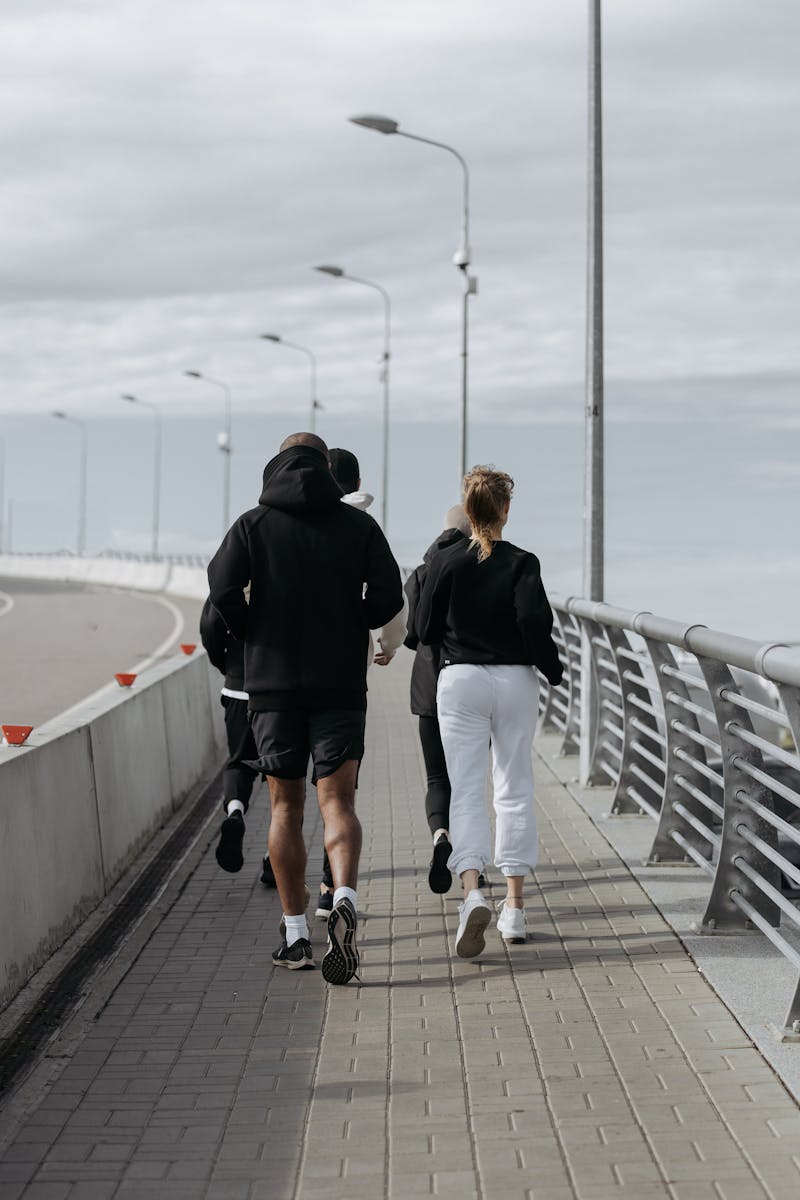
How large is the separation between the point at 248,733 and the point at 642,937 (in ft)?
6.95

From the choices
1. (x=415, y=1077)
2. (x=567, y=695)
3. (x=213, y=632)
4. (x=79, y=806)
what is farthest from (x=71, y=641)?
(x=415, y=1077)

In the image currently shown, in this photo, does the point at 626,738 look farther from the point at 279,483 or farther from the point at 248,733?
the point at 279,483

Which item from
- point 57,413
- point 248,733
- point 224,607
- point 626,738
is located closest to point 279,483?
point 224,607

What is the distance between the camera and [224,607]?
251 inches

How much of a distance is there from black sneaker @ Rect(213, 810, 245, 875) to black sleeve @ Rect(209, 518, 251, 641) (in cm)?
146

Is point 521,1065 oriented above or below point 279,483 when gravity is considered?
below

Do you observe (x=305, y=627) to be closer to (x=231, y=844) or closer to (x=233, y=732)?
(x=231, y=844)

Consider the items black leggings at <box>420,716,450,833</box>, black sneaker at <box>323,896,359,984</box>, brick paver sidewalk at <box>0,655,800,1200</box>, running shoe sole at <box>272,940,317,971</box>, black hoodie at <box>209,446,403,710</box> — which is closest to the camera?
brick paver sidewalk at <box>0,655,800,1200</box>

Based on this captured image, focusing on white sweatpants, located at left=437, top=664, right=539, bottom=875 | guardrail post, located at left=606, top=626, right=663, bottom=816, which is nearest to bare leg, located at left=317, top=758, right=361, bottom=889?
white sweatpants, located at left=437, top=664, right=539, bottom=875

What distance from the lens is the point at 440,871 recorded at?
7.43 m

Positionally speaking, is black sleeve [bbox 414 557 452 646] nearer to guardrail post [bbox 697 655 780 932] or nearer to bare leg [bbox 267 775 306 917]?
bare leg [bbox 267 775 306 917]

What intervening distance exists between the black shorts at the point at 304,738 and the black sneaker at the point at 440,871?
1.11 m

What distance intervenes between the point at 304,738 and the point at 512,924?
3.75 feet

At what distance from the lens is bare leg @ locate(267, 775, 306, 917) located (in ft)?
21.5
